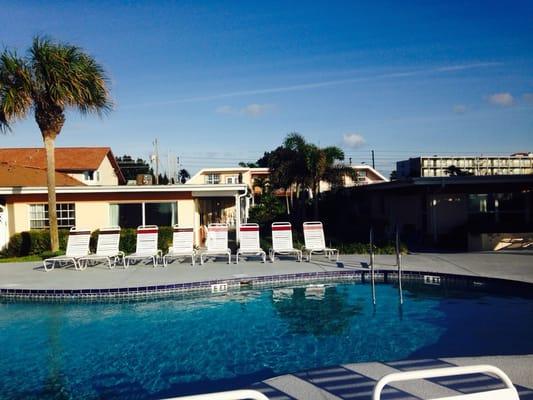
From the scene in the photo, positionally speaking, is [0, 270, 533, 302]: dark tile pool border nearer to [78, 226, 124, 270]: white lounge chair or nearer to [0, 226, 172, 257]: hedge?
[78, 226, 124, 270]: white lounge chair

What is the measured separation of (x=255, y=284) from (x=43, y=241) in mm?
9887

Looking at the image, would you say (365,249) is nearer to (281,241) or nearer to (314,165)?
(281,241)

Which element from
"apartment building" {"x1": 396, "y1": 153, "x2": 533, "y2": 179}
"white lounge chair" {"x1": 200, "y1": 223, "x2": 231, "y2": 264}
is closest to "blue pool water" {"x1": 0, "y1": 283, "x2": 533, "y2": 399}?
"white lounge chair" {"x1": 200, "y1": 223, "x2": 231, "y2": 264}

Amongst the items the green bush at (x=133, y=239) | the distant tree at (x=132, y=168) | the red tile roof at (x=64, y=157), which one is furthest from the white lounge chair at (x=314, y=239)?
the distant tree at (x=132, y=168)

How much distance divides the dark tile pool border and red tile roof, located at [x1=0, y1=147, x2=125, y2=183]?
20252 mm

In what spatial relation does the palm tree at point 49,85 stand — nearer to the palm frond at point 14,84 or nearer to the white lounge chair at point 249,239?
the palm frond at point 14,84

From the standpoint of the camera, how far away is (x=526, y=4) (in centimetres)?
1537

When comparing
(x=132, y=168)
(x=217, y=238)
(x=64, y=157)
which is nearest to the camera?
(x=217, y=238)

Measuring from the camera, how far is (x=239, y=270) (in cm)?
1316

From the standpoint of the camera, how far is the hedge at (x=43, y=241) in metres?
17.2

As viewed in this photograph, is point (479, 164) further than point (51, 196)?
Yes

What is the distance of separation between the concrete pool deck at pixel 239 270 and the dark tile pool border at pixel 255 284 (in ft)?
0.58

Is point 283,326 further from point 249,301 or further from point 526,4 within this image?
point 526,4

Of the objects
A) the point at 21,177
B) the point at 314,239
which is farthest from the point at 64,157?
the point at 314,239
